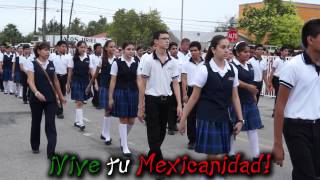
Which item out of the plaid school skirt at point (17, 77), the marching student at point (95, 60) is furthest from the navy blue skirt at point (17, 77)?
the marching student at point (95, 60)

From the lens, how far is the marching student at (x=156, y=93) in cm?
653

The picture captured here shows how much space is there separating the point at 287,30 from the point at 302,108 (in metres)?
51.7

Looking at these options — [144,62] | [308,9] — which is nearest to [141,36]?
[308,9]

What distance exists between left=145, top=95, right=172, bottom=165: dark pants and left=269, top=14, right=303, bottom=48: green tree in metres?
48.8

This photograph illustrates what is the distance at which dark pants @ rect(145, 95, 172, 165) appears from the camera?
21.4 feet

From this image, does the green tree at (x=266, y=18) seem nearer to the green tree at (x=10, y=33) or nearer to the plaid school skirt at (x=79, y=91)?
the plaid school skirt at (x=79, y=91)

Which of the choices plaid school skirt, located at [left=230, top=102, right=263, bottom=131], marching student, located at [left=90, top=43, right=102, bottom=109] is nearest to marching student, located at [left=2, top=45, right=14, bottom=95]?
marching student, located at [left=90, top=43, right=102, bottom=109]

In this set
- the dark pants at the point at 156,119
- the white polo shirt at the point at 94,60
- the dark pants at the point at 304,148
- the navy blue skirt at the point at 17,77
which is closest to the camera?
the dark pants at the point at 304,148

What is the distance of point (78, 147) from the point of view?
28.2 feet

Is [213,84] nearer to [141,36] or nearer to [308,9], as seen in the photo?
[141,36]

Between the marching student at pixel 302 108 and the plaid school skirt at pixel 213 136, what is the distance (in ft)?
4.22

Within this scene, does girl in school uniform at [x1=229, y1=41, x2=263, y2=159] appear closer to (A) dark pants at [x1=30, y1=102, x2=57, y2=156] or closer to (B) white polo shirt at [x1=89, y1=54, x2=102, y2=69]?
(A) dark pants at [x1=30, y1=102, x2=57, y2=156]

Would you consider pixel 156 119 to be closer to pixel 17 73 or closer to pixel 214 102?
pixel 214 102

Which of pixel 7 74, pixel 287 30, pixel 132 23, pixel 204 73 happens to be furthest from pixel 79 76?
pixel 132 23
